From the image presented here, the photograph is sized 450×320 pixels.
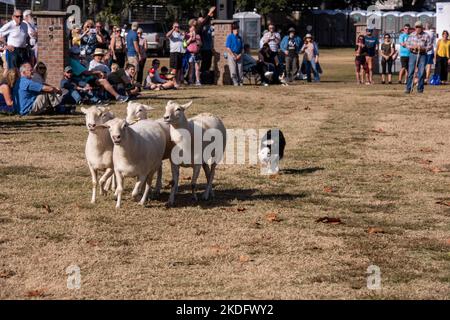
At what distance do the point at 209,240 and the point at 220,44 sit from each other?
24411mm

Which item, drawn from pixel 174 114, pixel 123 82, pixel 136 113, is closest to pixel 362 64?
pixel 123 82

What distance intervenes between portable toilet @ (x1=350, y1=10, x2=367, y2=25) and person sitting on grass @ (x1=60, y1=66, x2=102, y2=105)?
4815 cm

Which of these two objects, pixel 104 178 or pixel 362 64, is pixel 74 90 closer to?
pixel 104 178

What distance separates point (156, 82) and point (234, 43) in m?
3.93

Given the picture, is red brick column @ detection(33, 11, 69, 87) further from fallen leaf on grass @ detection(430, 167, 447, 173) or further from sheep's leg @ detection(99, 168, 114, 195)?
sheep's leg @ detection(99, 168, 114, 195)

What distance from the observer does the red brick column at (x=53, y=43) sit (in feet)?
86.0

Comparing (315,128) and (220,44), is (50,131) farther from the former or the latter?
(220,44)

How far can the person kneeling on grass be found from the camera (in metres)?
20.7

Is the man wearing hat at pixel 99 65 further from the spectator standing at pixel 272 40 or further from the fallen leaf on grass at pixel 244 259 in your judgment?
the fallen leaf on grass at pixel 244 259

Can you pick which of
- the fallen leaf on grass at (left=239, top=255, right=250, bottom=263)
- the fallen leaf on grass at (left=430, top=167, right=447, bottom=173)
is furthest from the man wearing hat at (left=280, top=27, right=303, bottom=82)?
the fallen leaf on grass at (left=239, top=255, right=250, bottom=263)

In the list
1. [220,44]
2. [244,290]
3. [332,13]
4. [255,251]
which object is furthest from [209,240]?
[332,13]

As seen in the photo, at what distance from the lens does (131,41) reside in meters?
31.0

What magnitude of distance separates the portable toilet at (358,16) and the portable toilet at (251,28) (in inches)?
401
